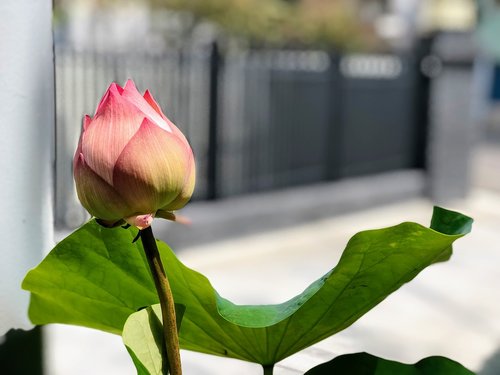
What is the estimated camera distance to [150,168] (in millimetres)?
685

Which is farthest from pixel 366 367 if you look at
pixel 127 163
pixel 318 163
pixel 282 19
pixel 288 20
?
pixel 288 20

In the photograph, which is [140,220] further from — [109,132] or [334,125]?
[334,125]

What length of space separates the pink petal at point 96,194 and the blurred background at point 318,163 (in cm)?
189

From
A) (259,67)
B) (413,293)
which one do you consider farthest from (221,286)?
(259,67)

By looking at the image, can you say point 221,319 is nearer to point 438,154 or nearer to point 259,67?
point 259,67

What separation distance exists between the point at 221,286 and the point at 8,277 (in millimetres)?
3464

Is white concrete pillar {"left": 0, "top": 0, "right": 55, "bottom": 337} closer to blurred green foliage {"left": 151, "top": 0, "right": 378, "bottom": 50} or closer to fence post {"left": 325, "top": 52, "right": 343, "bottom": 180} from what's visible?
fence post {"left": 325, "top": 52, "right": 343, "bottom": 180}

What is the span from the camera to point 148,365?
2.52 ft

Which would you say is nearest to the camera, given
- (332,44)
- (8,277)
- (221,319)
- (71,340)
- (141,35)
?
(221,319)

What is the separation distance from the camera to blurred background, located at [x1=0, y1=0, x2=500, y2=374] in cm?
437

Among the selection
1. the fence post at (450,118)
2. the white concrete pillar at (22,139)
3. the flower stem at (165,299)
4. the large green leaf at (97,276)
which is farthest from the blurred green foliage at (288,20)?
the flower stem at (165,299)

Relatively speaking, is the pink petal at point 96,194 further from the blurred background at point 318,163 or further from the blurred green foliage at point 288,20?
the blurred green foliage at point 288,20

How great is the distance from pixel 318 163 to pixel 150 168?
641 centimetres

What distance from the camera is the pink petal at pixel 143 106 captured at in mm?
708
